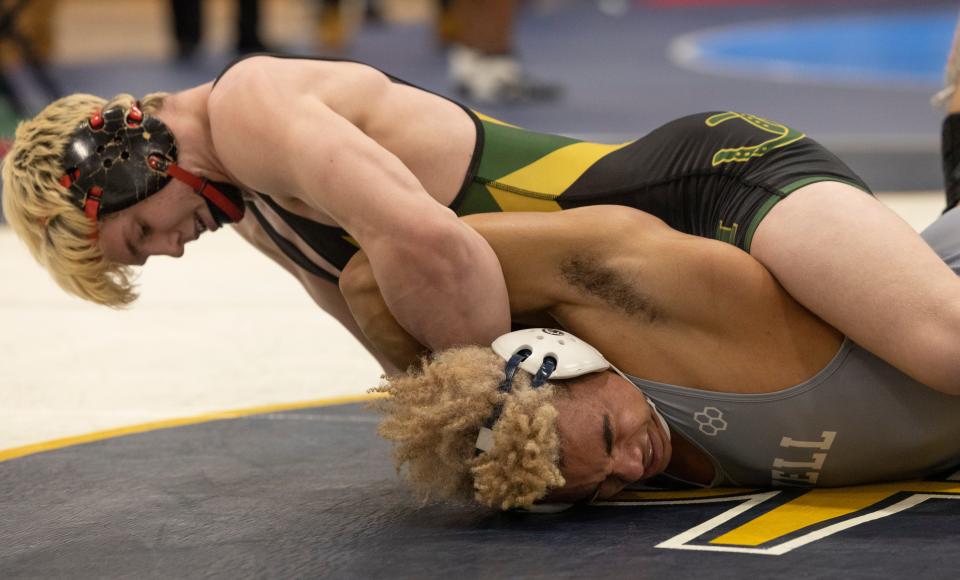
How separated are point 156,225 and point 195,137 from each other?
19 centimetres

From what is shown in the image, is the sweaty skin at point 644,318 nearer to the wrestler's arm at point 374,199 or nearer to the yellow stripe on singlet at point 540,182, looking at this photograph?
the wrestler's arm at point 374,199

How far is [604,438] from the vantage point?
2.14 meters

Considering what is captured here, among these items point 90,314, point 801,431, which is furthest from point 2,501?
point 90,314

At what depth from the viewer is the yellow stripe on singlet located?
8.67 feet

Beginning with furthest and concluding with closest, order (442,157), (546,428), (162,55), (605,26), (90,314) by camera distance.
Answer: (605,26), (162,55), (90,314), (442,157), (546,428)

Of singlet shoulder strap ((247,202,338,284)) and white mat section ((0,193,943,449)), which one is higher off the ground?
singlet shoulder strap ((247,202,338,284))

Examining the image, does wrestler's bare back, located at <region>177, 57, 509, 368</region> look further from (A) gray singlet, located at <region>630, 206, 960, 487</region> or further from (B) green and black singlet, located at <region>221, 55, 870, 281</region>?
(A) gray singlet, located at <region>630, 206, 960, 487</region>

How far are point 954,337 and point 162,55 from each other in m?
9.20

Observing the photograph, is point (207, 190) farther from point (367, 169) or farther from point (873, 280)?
point (873, 280)

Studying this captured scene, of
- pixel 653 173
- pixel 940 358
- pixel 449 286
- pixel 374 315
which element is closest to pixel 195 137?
pixel 374 315

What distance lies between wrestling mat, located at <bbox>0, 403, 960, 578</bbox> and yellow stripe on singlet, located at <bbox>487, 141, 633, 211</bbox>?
0.57 m

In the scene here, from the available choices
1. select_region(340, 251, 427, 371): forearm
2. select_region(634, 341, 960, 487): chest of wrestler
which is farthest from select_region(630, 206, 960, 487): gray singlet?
select_region(340, 251, 427, 371): forearm

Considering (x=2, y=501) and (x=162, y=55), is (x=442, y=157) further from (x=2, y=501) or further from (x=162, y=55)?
(x=162, y=55)

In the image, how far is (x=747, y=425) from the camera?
224 cm
